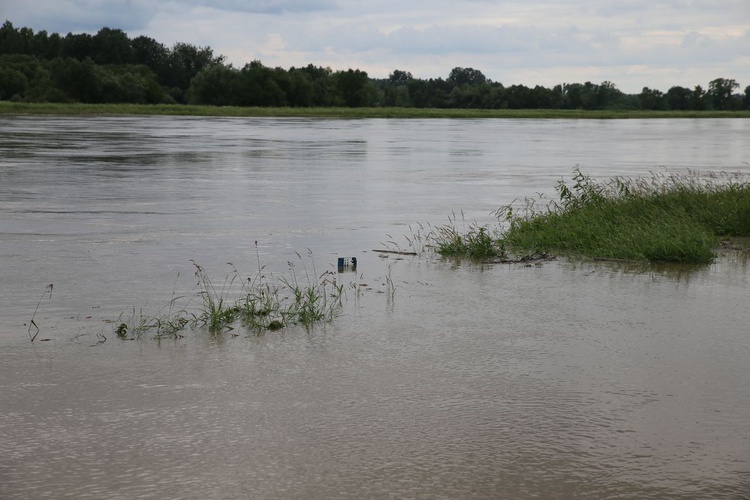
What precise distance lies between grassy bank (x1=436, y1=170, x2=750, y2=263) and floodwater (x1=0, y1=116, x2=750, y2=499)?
0.57 m

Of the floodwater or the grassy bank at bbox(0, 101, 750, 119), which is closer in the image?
the floodwater

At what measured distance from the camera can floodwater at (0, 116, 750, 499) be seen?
545 centimetres

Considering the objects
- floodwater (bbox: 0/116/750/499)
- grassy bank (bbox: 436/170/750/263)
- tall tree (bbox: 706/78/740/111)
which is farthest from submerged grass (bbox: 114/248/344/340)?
tall tree (bbox: 706/78/740/111)

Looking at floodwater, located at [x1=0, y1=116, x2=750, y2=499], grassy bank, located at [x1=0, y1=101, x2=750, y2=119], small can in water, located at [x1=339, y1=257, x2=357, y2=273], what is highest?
grassy bank, located at [x1=0, y1=101, x2=750, y2=119]

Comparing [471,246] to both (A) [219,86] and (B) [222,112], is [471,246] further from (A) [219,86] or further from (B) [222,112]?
(A) [219,86]

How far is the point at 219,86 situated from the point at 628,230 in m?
115

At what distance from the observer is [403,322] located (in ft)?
29.8

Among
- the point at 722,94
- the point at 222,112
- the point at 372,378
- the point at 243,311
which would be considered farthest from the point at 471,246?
the point at 722,94

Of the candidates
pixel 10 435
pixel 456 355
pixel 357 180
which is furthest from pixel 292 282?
pixel 357 180

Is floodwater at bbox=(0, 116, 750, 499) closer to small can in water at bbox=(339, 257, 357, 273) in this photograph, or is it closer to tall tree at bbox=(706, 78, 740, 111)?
small can in water at bbox=(339, 257, 357, 273)

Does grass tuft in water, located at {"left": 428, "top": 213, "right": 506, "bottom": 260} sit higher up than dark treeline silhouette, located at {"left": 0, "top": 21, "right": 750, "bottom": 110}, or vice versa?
dark treeline silhouette, located at {"left": 0, "top": 21, "right": 750, "bottom": 110}

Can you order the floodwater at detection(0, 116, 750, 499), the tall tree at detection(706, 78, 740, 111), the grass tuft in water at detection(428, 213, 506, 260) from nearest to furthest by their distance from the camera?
1. the floodwater at detection(0, 116, 750, 499)
2. the grass tuft in water at detection(428, 213, 506, 260)
3. the tall tree at detection(706, 78, 740, 111)

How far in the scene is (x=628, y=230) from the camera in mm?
13070

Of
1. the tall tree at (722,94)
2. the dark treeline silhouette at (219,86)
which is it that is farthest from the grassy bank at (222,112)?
the tall tree at (722,94)
